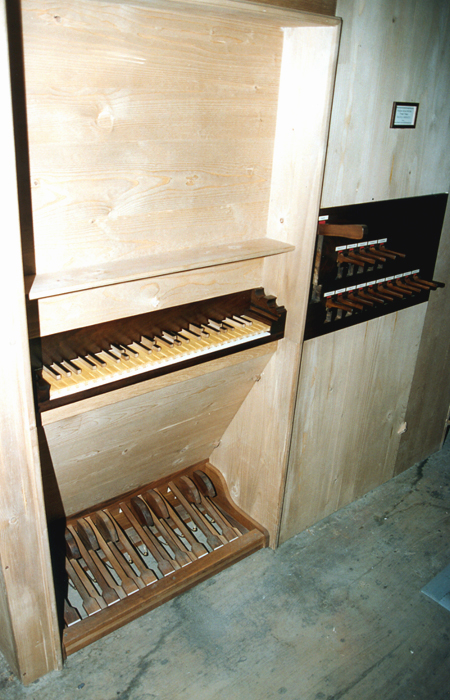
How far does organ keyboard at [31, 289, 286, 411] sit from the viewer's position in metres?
1.79

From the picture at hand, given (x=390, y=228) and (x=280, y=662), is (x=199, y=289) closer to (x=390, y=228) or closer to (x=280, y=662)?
(x=390, y=228)

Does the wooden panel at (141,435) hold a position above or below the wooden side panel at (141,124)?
below

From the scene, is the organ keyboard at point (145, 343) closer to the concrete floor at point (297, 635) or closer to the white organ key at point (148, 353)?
the white organ key at point (148, 353)

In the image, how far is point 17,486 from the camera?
181 cm

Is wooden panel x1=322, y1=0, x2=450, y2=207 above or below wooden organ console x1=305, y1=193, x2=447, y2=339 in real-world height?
above

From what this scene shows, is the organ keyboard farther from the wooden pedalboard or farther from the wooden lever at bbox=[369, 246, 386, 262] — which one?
the wooden pedalboard

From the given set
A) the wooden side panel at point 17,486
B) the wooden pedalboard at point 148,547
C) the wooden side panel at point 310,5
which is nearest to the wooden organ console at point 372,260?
the wooden side panel at point 310,5

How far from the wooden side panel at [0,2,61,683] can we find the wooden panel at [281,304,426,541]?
1.18 meters

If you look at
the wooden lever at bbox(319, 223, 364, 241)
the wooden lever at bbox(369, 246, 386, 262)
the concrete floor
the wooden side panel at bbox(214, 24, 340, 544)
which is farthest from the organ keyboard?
the concrete floor

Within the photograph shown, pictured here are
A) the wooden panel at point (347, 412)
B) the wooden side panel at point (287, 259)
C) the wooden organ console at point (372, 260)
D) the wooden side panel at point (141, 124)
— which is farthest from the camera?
the wooden panel at point (347, 412)

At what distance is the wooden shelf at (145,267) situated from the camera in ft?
5.47

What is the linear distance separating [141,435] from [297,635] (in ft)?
3.34

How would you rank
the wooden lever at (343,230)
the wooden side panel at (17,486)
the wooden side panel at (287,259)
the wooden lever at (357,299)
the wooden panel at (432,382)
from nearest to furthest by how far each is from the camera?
the wooden side panel at (17,486) < the wooden side panel at (287,259) < the wooden lever at (343,230) < the wooden lever at (357,299) < the wooden panel at (432,382)

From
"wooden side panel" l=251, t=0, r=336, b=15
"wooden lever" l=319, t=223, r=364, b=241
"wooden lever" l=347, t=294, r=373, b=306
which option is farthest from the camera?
"wooden lever" l=347, t=294, r=373, b=306
